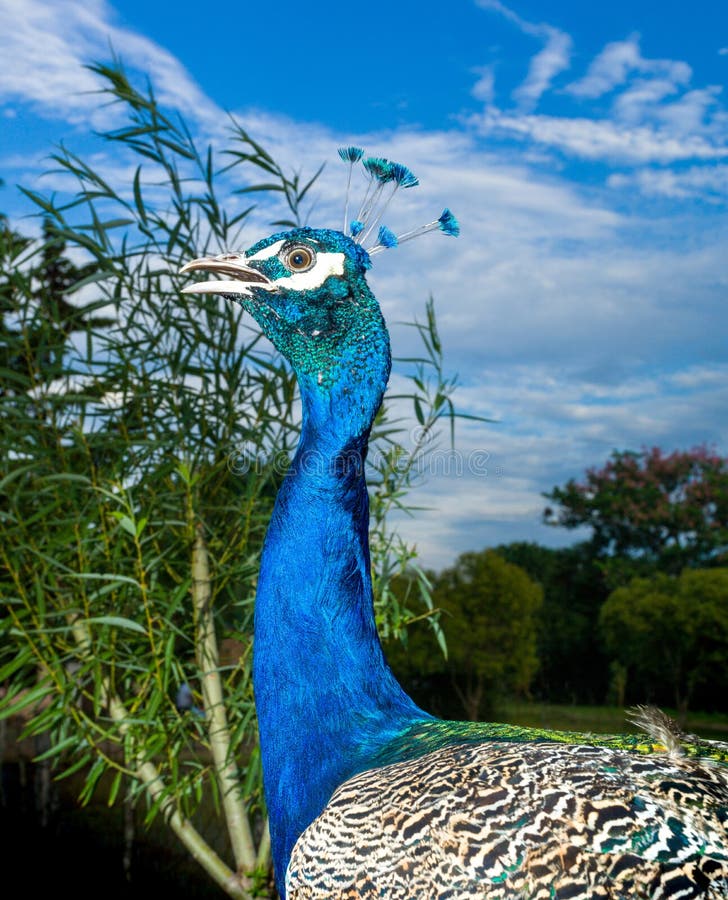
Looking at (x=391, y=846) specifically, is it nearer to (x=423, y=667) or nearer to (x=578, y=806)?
(x=578, y=806)

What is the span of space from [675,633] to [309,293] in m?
10.8

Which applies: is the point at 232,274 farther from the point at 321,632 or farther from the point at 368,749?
the point at 368,749

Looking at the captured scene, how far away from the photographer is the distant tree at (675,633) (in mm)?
11133

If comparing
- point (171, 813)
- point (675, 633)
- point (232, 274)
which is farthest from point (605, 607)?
point (232, 274)

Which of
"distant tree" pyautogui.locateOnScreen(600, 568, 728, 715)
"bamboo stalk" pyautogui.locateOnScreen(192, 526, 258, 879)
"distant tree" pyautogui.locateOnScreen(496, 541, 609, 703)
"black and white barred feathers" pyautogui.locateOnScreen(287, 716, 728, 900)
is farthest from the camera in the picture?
"distant tree" pyautogui.locateOnScreen(496, 541, 609, 703)

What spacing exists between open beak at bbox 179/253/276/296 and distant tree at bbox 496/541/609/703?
1081 cm

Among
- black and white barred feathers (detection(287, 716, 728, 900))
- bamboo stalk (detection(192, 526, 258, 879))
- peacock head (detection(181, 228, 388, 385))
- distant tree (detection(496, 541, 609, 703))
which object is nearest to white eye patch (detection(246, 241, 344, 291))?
peacock head (detection(181, 228, 388, 385))

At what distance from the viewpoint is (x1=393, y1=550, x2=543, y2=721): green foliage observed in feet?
34.6

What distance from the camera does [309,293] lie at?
1.97 metres

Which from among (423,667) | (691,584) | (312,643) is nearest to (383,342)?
(312,643)

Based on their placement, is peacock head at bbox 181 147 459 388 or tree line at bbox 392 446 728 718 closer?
peacock head at bbox 181 147 459 388

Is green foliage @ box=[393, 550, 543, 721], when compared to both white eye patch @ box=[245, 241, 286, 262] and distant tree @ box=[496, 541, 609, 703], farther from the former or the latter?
white eye patch @ box=[245, 241, 286, 262]

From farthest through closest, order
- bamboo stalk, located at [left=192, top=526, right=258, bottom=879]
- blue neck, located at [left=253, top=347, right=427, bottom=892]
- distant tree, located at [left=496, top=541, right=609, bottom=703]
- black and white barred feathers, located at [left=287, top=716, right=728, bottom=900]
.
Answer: distant tree, located at [left=496, top=541, right=609, bottom=703]
bamboo stalk, located at [left=192, top=526, right=258, bottom=879]
blue neck, located at [left=253, top=347, right=427, bottom=892]
black and white barred feathers, located at [left=287, top=716, right=728, bottom=900]

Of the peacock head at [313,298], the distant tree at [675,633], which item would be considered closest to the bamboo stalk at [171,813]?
the peacock head at [313,298]
